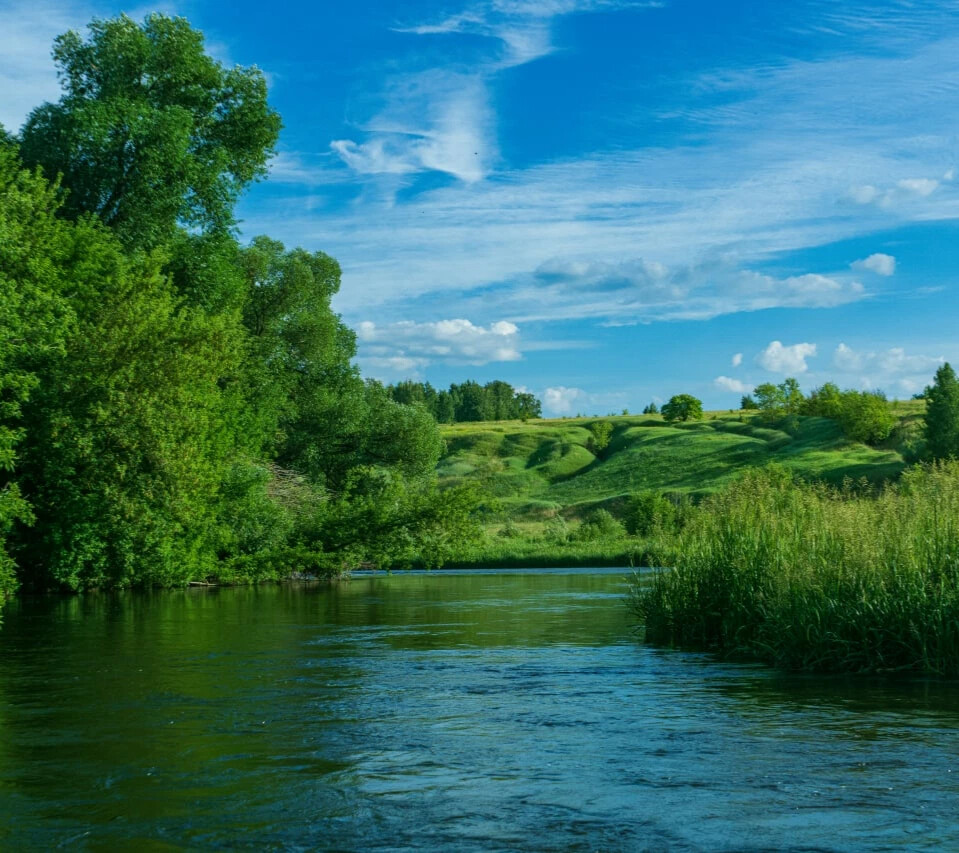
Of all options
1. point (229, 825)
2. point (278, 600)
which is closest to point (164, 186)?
point (278, 600)

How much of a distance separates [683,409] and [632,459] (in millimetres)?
29985

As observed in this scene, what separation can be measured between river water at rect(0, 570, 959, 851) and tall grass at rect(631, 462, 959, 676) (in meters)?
0.79

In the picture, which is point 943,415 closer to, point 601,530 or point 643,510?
point 643,510

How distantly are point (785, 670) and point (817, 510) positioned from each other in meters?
3.10

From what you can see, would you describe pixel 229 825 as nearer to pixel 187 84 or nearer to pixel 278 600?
pixel 278 600

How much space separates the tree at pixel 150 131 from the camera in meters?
33.3

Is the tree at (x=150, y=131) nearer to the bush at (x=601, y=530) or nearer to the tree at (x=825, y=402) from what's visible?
the bush at (x=601, y=530)

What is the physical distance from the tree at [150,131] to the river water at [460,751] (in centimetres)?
1957

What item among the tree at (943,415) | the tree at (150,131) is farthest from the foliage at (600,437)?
the tree at (150,131)

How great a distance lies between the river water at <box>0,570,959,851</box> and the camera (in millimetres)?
7160

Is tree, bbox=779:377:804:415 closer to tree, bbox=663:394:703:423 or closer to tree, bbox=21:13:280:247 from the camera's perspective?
tree, bbox=663:394:703:423

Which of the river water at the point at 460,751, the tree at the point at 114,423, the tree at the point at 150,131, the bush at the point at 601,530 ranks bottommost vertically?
the river water at the point at 460,751

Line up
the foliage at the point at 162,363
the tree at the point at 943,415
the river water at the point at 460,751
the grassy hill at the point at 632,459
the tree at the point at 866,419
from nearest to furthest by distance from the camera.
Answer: the river water at the point at 460,751 < the foliage at the point at 162,363 < the tree at the point at 943,415 < the grassy hill at the point at 632,459 < the tree at the point at 866,419

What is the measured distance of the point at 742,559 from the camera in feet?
54.2
